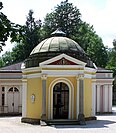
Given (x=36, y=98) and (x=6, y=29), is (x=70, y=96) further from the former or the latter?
(x=6, y=29)

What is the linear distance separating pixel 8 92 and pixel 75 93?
9.97m

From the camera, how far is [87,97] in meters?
23.2

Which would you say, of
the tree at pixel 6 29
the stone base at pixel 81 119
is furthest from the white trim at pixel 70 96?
the tree at pixel 6 29

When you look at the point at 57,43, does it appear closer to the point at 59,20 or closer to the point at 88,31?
the point at 59,20

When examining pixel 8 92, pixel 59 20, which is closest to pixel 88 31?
pixel 59 20

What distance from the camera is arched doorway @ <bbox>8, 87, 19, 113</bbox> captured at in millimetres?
30453

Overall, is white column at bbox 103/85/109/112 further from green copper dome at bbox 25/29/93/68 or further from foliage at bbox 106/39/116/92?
foliage at bbox 106/39/116/92

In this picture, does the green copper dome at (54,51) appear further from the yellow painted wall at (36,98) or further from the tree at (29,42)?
the tree at (29,42)

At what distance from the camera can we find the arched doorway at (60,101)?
2264 cm

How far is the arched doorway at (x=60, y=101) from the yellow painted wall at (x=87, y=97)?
127cm

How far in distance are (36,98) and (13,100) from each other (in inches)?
333

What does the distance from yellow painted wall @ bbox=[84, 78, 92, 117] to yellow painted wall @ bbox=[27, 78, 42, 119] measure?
3160mm

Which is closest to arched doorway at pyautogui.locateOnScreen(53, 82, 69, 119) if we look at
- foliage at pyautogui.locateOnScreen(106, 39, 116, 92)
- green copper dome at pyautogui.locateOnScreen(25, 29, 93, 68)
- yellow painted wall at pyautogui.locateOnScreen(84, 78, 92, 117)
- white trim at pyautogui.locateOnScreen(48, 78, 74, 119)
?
white trim at pyautogui.locateOnScreen(48, 78, 74, 119)

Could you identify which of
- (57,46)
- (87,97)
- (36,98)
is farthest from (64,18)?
(36,98)
